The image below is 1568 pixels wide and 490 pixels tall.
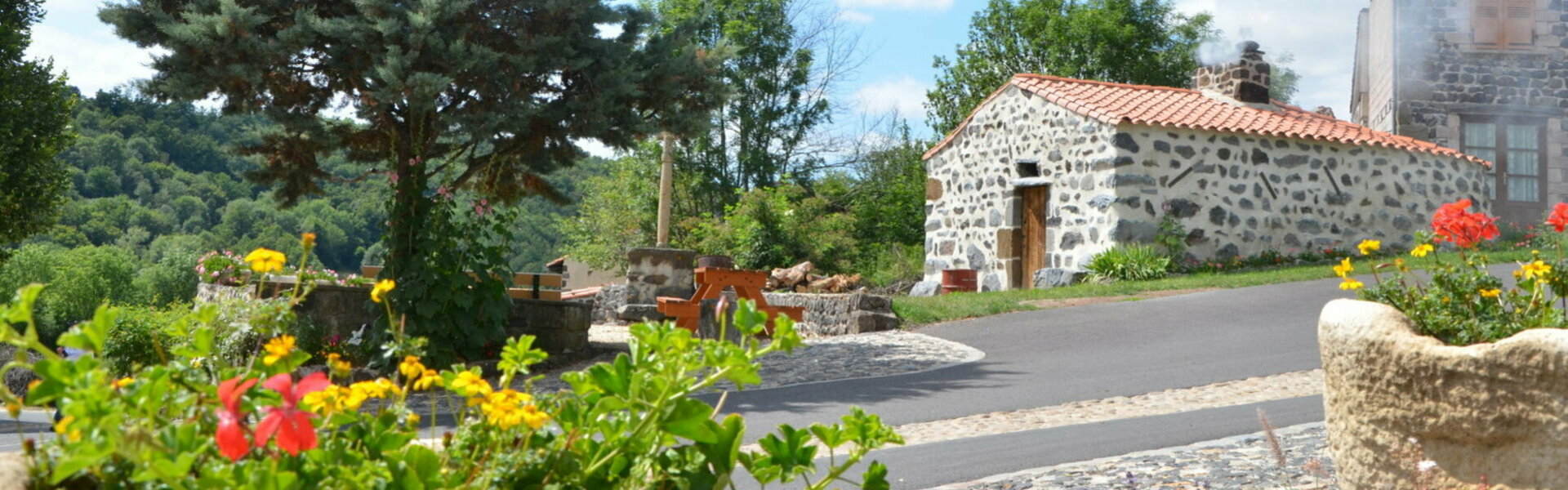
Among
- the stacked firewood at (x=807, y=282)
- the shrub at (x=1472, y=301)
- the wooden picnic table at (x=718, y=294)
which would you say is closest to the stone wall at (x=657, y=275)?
the wooden picnic table at (x=718, y=294)

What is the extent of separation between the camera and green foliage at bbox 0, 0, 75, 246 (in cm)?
1658

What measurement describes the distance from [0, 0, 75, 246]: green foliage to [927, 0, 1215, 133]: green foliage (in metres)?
21.6

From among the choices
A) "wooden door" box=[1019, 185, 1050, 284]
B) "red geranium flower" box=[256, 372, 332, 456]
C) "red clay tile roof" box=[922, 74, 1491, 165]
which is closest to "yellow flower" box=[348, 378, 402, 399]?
"red geranium flower" box=[256, 372, 332, 456]

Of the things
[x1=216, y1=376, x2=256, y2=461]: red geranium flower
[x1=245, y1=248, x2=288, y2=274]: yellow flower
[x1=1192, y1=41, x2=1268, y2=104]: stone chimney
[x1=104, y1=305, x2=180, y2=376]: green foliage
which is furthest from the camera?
[x1=1192, y1=41, x2=1268, y2=104]: stone chimney

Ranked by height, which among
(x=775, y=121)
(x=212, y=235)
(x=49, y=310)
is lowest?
(x=49, y=310)

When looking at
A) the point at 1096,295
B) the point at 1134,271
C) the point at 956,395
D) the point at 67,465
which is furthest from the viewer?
the point at 1134,271

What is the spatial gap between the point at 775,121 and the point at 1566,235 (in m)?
21.1

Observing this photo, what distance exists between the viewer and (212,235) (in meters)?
33.8

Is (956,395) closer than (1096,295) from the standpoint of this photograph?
Yes

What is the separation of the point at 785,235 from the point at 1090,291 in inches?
320

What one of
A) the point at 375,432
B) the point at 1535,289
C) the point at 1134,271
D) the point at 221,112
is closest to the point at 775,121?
the point at 1134,271

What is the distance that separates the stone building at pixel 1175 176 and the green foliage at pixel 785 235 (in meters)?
2.41

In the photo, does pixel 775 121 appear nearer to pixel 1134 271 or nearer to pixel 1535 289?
pixel 1134 271

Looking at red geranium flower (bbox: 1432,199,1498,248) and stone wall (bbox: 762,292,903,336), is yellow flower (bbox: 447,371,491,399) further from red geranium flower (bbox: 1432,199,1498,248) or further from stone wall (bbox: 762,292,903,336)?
stone wall (bbox: 762,292,903,336)
